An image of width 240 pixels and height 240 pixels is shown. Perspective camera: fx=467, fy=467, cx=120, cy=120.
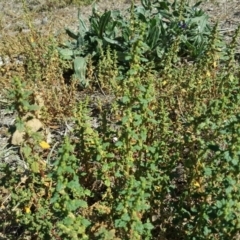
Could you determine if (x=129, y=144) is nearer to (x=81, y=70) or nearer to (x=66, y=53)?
(x=81, y=70)

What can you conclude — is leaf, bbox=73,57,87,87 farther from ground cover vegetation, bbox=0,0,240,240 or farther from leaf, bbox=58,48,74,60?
leaf, bbox=58,48,74,60

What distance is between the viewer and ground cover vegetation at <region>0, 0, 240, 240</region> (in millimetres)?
2346

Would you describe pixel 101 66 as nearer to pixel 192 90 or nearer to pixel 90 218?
pixel 192 90

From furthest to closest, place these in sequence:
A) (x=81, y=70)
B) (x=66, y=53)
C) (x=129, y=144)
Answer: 1. (x=66, y=53)
2. (x=81, y=70)
3. (x=129, y=144)

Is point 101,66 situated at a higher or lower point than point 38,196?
higher

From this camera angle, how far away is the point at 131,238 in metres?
2.38

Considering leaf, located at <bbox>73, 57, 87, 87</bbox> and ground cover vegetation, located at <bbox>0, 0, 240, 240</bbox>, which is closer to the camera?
ground cover vegetation, located at <bbox>0, 0, 240, 240</bbox>

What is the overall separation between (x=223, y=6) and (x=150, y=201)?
12.2ft

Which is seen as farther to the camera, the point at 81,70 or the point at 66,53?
the point at 66,53

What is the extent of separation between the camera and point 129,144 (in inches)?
108

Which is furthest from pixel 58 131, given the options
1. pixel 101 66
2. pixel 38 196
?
pixel 38 196

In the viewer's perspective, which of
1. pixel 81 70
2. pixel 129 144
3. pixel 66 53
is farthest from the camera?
pixel 66 53

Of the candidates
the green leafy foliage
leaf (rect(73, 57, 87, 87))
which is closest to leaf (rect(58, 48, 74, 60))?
the green leafy foliage

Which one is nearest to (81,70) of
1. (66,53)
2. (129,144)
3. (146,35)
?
(66,53)
